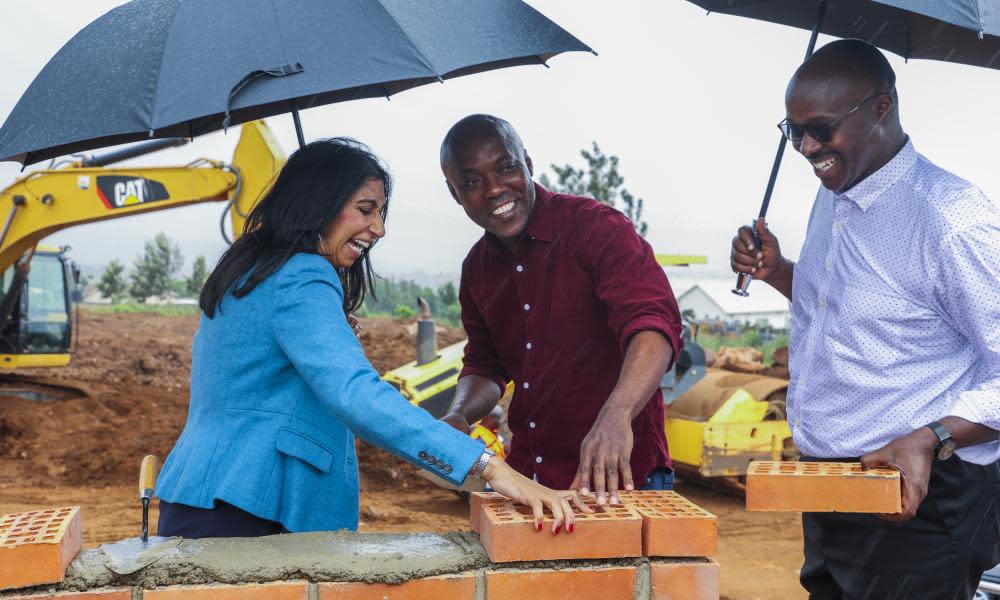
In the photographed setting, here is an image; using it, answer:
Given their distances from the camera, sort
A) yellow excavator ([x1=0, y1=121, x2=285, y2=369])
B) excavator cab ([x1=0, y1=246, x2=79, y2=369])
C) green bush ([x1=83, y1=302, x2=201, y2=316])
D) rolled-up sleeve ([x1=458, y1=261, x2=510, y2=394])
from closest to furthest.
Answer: rolled-up sleeve ([x1=458, y1=261, x2=510, y2=394])
yellow excavator ([x1=0, y1=121, x2=285, y2=369])
excavator cab ([x1=0, y1=246, x2=79, y2=369])
green bush ([x1=83, y1=302, x2=201, y2=316])

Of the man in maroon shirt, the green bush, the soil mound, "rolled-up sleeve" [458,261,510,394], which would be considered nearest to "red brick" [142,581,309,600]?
the man in maroon shirt

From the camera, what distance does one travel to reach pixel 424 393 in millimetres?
8211

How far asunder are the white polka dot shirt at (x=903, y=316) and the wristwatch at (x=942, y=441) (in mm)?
54

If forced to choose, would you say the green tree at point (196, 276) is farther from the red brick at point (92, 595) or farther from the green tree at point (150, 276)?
the red brick at point (92, 595)

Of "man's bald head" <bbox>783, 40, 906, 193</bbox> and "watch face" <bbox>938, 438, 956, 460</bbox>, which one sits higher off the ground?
"man's bald head" <bbox>783, 40, 906, 193</bbox>

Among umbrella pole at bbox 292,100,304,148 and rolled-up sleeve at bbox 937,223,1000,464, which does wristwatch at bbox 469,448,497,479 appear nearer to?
rolled-up sleeve at bbox 937,223,1000,464

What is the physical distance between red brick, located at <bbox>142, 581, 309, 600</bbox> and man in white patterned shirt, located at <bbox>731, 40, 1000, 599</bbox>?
4.64 feet

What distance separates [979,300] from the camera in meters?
2.26

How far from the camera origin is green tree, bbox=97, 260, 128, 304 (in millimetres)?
55219

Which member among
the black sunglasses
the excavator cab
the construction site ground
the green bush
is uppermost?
the black sunglasses

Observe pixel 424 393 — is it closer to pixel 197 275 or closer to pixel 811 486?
pixel 811 486

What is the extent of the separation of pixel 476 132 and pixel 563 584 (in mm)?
1603

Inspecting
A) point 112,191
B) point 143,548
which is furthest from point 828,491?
point 112,191

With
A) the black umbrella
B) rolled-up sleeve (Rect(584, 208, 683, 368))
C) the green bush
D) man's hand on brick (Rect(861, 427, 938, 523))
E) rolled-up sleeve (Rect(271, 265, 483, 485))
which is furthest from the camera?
the green bush
